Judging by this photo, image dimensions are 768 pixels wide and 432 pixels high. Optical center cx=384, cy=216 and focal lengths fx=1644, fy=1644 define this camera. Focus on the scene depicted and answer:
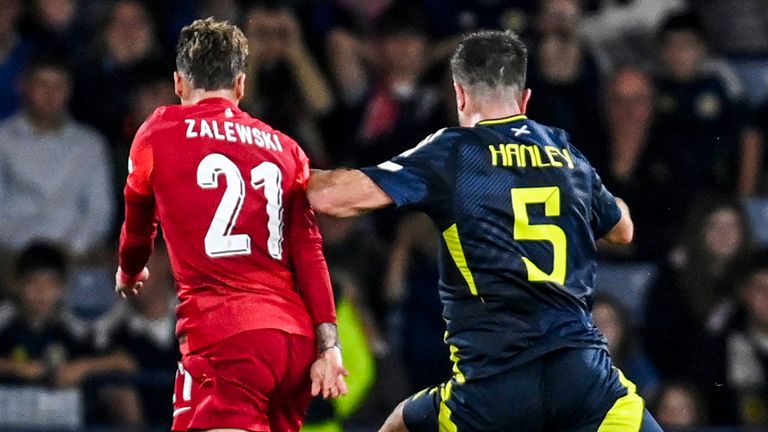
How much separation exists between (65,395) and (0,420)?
1.25ft

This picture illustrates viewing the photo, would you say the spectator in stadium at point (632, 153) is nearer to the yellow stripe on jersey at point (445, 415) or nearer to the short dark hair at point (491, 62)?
the short dark hair at point (491, 62)

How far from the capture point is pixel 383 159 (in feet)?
33.6

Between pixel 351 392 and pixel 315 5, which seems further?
pixel 315 5

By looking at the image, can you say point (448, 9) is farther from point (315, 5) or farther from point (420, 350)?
point (420, 350)

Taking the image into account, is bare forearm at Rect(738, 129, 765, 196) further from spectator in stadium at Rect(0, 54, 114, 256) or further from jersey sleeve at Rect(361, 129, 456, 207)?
jersey sleeve at Rect(361, 129, 456, 207)

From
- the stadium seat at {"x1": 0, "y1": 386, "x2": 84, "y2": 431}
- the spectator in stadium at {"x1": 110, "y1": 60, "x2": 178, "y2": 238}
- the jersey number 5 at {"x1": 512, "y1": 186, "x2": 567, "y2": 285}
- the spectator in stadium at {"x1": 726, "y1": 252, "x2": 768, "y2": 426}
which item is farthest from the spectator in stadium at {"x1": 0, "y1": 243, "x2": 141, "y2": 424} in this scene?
the jersey number 5 at {"x1": 512, "y1": 186, "x2": 567, "y2": 285}

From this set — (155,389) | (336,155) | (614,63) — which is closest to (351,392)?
(155,389)

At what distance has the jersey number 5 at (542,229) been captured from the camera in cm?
566

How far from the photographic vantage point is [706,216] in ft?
33.2

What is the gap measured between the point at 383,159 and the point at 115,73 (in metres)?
1.90

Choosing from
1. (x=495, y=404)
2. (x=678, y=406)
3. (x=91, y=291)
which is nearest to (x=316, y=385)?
(x=495, y=404)

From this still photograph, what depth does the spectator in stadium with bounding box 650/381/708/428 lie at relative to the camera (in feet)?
31.0

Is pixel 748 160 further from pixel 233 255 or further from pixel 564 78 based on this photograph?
pixel 233 255

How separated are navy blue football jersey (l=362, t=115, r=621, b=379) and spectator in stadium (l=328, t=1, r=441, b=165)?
4.55 metres
